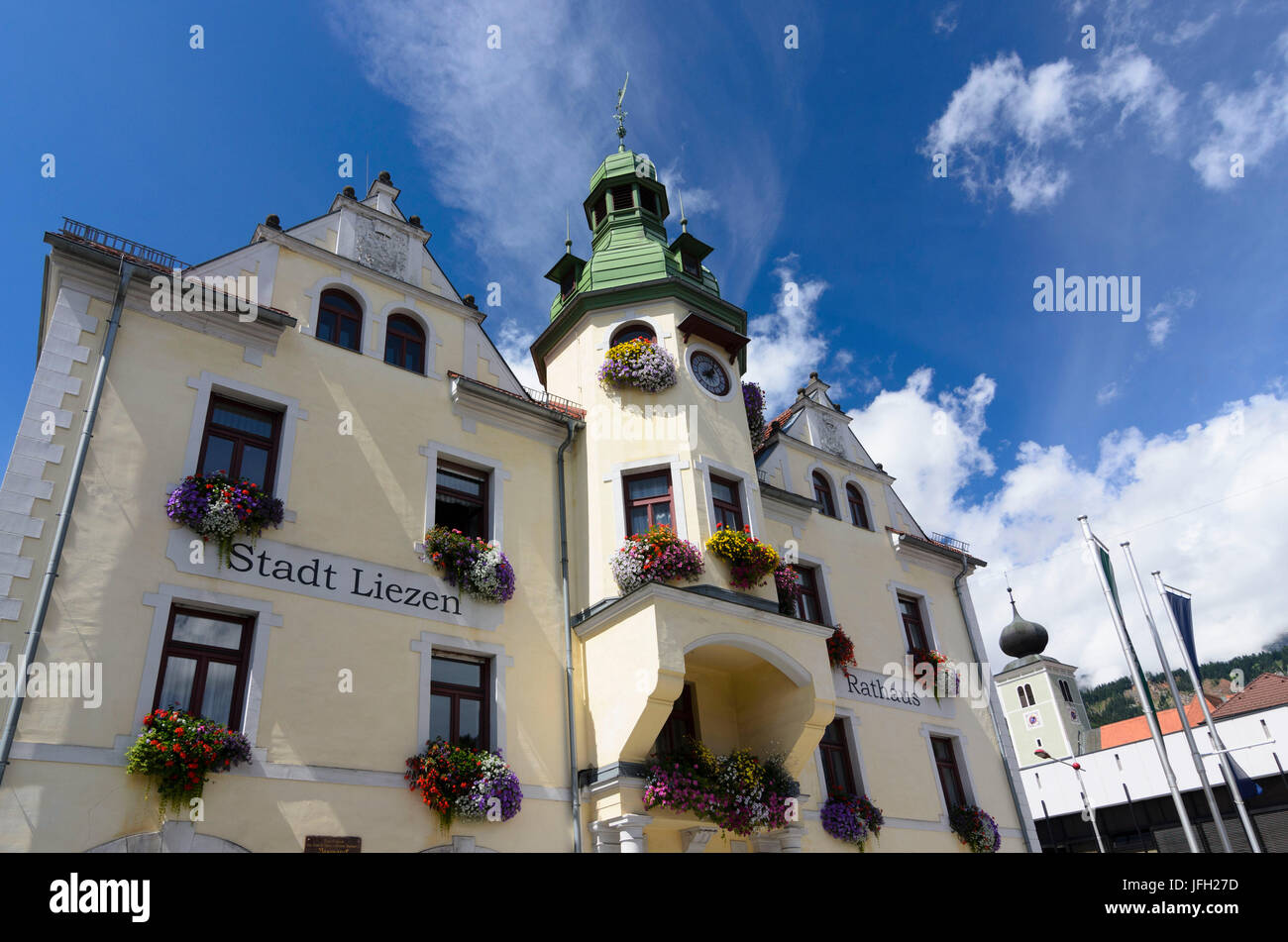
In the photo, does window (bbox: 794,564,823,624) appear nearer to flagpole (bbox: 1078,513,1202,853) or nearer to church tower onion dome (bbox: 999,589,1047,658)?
flagpole (bbox: 1078,513,1202,853)

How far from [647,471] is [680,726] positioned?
482cm

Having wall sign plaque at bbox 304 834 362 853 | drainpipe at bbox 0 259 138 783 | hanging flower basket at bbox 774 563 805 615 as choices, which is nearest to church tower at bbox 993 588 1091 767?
hanging flower basket at bbox 774 563 805 615

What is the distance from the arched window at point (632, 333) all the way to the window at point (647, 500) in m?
3.58

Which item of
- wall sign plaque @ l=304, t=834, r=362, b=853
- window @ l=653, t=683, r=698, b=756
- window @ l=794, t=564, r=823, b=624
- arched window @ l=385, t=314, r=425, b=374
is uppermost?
arched window @ l=385, t=314, r=425, b=374

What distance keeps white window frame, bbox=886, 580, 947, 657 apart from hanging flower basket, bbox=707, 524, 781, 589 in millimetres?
6487

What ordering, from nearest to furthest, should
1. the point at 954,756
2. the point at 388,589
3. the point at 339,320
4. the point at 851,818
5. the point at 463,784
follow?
the point at 463,784 → the point at 388,589 → the point at 339,320 → the point at 851,818 → the point at 954,756

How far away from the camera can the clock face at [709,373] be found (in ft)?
60.7

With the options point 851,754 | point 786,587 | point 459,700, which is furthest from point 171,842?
point 851,754

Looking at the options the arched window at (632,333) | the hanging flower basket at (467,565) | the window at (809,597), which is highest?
the arched window at (632,333)

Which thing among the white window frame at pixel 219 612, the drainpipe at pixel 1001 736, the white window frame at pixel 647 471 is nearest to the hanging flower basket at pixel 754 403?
the white window frame at pixel 647 471

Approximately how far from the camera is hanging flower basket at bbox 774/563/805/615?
16.8 metres

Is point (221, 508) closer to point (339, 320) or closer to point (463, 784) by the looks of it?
point (339, 320)

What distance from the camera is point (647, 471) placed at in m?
17.0

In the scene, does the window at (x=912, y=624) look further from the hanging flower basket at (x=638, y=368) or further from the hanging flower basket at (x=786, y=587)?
the hanging flower basket at (x=638, y=368)
